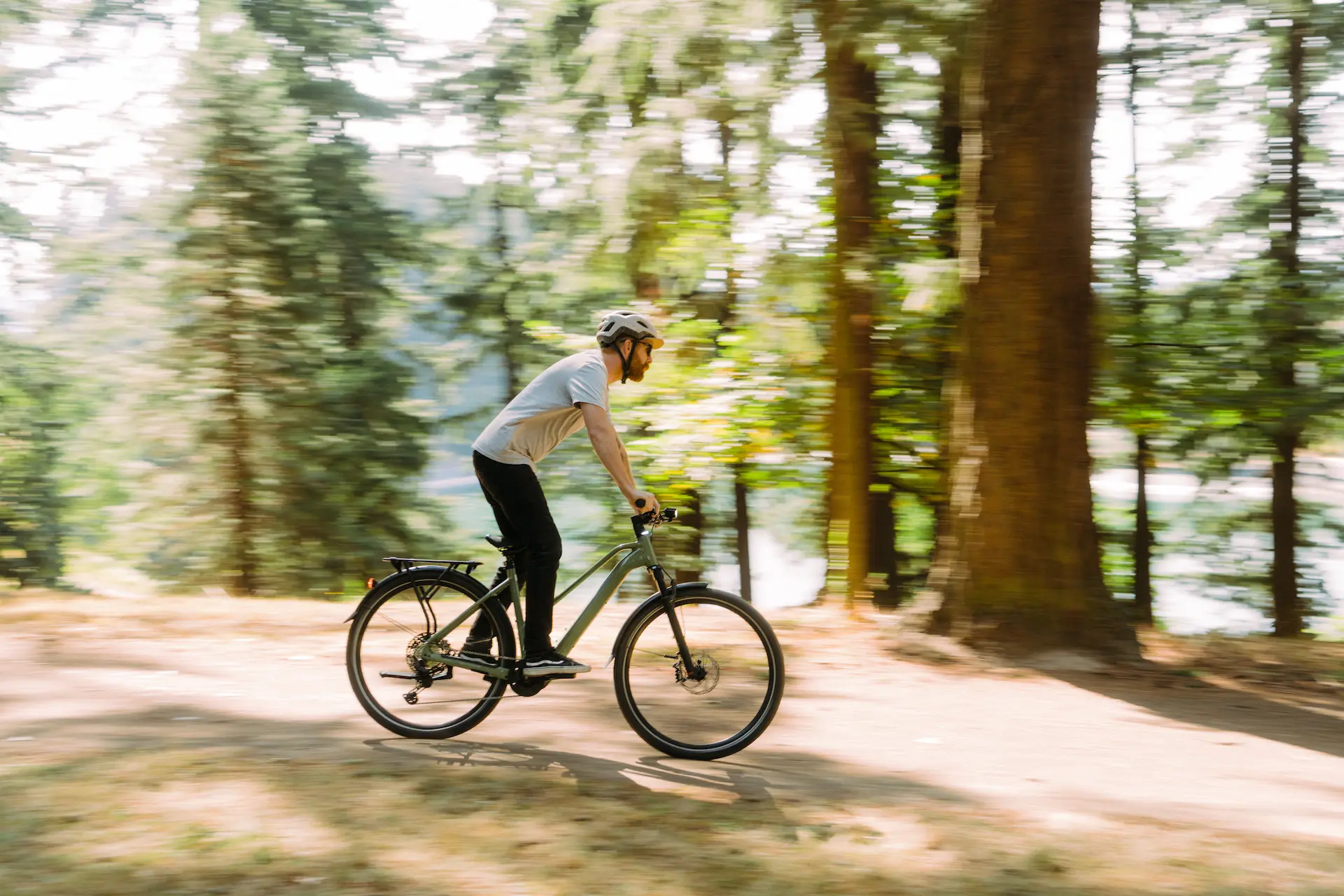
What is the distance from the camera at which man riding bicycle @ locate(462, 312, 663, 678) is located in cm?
560

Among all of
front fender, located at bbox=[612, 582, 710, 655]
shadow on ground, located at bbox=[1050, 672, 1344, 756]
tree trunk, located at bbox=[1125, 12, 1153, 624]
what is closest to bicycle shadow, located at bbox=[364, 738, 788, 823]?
front fender, located at bbox=[612, 582, 710, 655]

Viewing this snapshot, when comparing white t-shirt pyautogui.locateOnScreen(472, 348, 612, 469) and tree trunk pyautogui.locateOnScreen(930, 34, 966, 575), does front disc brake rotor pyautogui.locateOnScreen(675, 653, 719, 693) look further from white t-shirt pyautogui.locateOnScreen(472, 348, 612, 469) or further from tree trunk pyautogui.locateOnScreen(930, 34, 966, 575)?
tree trunk pyautogui.locateOnScreen(930, 34, 966, 575)

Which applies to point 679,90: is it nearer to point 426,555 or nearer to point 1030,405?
point 1030,405

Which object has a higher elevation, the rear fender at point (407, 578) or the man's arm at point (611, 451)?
the man's arm at point (611, 451)

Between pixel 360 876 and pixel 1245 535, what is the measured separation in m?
18.2

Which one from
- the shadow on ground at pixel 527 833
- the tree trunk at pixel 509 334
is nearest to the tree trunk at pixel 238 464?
the tree trunk at pixel 509 334

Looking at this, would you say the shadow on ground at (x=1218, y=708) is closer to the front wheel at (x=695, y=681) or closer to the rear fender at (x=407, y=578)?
the front wheel at (x=695, y=681)

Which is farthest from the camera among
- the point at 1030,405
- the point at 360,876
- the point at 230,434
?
the point at 230,434

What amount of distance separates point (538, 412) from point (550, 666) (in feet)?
4.01

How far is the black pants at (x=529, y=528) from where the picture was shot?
5.63 meters

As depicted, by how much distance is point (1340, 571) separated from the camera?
62.0 feet

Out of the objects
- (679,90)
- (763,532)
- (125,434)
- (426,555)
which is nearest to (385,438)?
(426,555)

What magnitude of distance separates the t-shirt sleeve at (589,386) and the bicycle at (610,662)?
610mm

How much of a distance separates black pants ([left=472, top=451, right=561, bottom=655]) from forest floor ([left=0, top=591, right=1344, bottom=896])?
0.70ft
